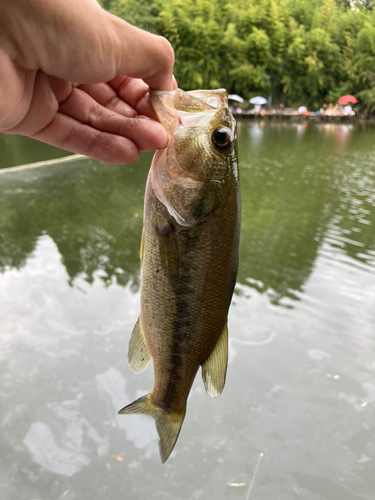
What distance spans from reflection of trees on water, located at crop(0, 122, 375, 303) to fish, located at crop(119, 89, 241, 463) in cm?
454

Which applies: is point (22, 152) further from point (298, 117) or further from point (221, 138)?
point (298, 117)

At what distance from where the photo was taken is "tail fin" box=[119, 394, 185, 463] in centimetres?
141

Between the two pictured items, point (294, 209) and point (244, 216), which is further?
point (294, 209)

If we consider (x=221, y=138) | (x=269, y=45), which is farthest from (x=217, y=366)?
(x=269, y=45)

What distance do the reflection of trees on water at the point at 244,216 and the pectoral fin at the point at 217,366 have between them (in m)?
4.55

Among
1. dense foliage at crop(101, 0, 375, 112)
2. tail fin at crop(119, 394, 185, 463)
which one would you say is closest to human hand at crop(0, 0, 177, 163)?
tail fin at crop(119, 394, 185, 463)

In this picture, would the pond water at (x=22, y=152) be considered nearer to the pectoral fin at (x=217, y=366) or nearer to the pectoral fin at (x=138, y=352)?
the pectoral fin at (x=138, y=352)

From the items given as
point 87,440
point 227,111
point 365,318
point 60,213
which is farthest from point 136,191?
point 227,111

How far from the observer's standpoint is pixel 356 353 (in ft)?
15.1

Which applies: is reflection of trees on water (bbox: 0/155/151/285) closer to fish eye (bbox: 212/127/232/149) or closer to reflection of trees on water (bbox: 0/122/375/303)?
reflection of trees on water (bbox: 0/122/375/303)

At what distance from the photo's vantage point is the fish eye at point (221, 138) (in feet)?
4.37

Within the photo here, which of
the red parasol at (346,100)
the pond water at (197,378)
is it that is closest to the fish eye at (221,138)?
the pond water at (197,378)

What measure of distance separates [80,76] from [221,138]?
51 centimetres

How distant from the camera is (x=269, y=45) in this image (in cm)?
3991
